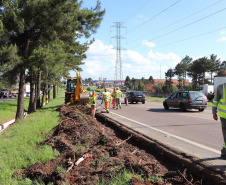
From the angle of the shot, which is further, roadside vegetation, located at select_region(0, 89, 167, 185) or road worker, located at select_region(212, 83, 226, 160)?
road worker, located at select_region(212, 83, 226, 160)

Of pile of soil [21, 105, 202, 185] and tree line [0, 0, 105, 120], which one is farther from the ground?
tree line [0, 0, 105, 120]

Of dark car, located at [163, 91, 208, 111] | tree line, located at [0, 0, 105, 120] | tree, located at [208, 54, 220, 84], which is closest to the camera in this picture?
tree line, located at [0, 0, 105, 120]

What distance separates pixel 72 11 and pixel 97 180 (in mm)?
12529

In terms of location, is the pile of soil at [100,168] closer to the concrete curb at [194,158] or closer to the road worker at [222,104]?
the concrete curb at [194,158]

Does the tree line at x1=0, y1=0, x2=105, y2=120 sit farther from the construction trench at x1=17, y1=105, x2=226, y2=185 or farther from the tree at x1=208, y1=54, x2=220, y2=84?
the tree at x1=208, y1=54, x2=220, y2=84

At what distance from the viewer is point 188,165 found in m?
4.13

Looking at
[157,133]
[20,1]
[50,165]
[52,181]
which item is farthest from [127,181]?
[20,1]

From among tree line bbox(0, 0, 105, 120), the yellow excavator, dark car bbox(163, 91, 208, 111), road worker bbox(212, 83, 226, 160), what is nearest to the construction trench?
road worker bbox(212, 83, 226, 160)

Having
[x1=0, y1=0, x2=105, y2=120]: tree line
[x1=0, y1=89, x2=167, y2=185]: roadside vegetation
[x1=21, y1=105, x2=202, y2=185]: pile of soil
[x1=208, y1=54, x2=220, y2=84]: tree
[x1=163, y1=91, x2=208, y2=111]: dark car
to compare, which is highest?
[x1=208, y1=54, x2=220, y2=84]: tree

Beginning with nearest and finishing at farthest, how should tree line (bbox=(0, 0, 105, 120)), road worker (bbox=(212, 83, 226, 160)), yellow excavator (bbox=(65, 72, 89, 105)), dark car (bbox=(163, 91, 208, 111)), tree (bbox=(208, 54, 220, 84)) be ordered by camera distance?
road worker (bbox=(212, 83, 226, 160))
tree line (bbox=(0, 0, 105, 120))
dark car (bbox=(163, 91, 208, 111))
yellow excavator (bbox=(65, 72, 89, 105))
tree (bbox=(208, 54, 220, 84))

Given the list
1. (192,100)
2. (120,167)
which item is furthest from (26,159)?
(192,100)

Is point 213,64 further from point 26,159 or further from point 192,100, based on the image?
point 26,159

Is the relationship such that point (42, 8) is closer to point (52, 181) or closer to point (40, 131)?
point (40, 131)

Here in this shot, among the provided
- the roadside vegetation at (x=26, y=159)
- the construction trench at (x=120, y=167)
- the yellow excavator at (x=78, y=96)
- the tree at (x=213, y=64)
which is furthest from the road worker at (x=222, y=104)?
the tree at (x=213, y=64)
